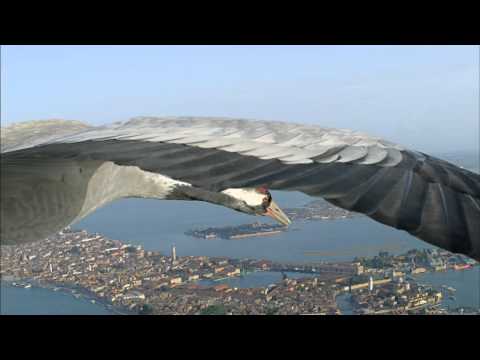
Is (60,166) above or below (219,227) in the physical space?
above

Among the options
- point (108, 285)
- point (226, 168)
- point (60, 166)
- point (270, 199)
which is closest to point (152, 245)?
point (108, 285)

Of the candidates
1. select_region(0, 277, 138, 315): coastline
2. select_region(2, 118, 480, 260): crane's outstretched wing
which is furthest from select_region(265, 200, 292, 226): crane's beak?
select_region(0, 277, 138, 315): coastline

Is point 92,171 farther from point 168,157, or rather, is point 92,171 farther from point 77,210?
point 168,157

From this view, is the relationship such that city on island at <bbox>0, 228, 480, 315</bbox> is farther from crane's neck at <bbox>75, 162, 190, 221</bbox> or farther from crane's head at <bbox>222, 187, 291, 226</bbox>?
crane's neck at <bbox>75, 162, 190, 221</bbox>

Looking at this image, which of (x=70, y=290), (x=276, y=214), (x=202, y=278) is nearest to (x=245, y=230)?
(x=202, y=278)

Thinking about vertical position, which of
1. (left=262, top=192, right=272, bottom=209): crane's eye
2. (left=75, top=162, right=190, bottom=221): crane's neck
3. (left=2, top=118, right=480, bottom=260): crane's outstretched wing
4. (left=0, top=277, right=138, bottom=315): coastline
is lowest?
(left=0, top=277, right=138, bottom=315): coastline

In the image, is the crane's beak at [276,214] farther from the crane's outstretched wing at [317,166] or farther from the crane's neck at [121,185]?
the crane's outstretched wing at [317,166]

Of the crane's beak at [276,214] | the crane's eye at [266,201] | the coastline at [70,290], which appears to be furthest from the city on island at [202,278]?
the crane's eye at [266,201]

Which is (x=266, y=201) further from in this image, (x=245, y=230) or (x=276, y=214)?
(x=245, y=230)
